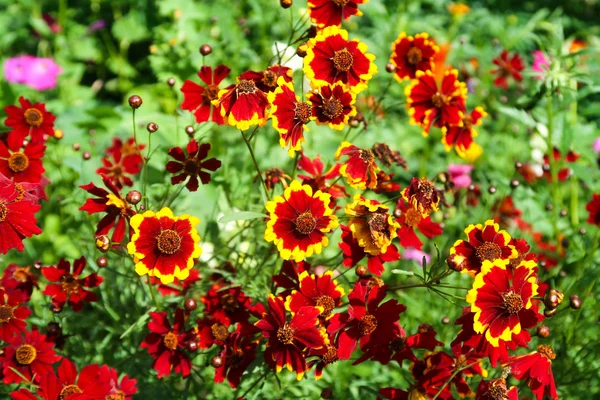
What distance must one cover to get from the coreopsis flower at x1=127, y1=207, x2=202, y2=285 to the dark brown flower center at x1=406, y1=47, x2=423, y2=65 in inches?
43.8

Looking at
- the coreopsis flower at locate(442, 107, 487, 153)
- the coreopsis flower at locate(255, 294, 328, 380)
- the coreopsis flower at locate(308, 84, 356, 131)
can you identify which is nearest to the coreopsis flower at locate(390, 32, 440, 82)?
the coreopsis flower at locate(442, 107, 487, 153)

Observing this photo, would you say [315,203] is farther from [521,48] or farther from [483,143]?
[521,48]

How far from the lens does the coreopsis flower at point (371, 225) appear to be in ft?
5.50

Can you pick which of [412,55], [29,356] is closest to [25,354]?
[29,356]

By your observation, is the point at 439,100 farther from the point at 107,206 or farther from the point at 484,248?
the point at 107,206

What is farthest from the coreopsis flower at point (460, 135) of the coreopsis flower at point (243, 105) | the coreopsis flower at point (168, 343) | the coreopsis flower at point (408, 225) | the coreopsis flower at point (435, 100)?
the coreopsis flower at point (168, 343)

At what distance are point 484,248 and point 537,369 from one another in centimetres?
39

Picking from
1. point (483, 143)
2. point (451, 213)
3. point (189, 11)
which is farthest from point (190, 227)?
point (483, 143)

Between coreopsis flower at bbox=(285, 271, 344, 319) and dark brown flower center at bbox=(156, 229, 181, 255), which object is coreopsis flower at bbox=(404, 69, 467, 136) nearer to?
coreopsis flower at bbox=(285, 271, 344, 319)

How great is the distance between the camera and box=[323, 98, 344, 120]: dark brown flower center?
1764 mm

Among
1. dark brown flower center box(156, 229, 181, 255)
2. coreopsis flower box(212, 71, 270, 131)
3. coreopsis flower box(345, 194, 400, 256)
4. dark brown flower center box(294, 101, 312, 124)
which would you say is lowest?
coreopsis flower box(345, 194, 400, 256)

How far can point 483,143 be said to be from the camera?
424 cm

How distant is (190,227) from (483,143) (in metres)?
3.09

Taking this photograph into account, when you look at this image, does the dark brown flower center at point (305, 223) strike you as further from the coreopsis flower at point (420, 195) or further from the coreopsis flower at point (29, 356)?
the coreopsis flower at point (29, 356)
